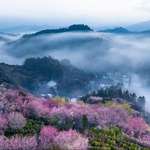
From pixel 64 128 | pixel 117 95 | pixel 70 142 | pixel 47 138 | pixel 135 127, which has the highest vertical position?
pixel 70 142

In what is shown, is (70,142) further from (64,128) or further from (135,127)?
(135,127)

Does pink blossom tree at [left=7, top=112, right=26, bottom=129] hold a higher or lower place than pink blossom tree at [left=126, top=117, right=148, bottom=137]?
higher

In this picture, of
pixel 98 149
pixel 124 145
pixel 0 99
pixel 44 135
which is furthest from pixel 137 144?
pixel 0 99

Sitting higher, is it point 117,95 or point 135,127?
point 135,127

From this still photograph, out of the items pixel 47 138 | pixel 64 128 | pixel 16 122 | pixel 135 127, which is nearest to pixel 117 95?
pixel 135 127

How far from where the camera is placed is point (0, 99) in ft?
267

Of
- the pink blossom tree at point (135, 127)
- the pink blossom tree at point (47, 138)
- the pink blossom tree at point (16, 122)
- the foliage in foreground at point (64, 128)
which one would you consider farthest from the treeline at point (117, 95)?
the pink blossom tree at point (47, 138)

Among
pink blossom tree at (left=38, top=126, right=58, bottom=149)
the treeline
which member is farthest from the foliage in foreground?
the treeline

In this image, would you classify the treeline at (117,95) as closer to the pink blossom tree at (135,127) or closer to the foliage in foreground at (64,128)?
the foliage in foreground at (64,128)

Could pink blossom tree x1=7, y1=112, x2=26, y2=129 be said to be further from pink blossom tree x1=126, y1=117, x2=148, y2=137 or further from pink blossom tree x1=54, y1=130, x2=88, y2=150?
pink blossom tree x1=126, y1=117, x2=148, y2=137

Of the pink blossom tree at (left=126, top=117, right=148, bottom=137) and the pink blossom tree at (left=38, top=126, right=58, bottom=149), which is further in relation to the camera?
the pink blossom tree at (left=126, top=117, right=148, bottom=137)

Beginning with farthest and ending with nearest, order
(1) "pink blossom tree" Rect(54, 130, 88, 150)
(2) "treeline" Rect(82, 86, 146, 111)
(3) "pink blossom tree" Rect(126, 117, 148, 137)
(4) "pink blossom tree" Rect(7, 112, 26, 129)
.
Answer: (2) "treeline" Rect(82, 86, 146, 111) → (3) "pink blossom tree" Rect(126, 117, 148, 137) → (4) "pink blossom tree" Rect(7, 112, 26, 129) → (1) "pink blossom tree" Rect(54, 130, 88, 150)

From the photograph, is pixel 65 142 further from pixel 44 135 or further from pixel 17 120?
pixel 17 120

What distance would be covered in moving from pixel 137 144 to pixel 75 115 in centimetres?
1486
